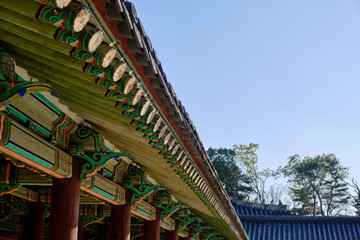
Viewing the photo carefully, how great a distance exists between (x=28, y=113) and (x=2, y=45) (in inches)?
38.6

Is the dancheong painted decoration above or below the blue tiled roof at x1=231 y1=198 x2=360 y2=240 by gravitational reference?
below

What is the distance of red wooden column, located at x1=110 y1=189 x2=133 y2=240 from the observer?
246 inches

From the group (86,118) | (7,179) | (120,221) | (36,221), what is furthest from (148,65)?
(36,221)

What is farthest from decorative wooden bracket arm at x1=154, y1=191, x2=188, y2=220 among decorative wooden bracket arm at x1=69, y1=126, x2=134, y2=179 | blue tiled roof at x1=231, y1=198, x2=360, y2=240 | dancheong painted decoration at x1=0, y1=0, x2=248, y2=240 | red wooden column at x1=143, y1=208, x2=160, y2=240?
blue tiled roof at x1=231, y1=198, x2=360, y2=240

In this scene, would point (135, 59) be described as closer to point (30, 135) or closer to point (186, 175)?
point (30, 135)

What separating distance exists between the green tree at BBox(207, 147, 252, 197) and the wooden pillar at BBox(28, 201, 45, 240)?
38953 mm

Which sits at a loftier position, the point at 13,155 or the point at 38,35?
the point at 38,35

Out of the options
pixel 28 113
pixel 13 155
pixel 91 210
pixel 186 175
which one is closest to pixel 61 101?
pixel 28 113

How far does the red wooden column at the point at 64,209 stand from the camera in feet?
14.6

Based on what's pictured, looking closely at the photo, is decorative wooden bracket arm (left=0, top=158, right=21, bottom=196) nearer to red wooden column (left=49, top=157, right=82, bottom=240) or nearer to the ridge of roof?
red wooden column (left=49, top=157, right=82, bottom=240)

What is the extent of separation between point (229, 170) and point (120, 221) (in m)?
40.8

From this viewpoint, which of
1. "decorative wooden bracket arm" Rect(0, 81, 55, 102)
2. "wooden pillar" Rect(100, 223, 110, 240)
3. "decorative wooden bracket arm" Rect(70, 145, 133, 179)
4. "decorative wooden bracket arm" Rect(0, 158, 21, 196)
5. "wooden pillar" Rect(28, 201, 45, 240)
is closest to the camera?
"decorative wooden bracket arm" Rect(0, 81, 55, 102)

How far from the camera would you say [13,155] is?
3883mm

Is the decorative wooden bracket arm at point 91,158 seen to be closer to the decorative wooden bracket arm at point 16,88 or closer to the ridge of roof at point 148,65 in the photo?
the ridge of roof at point 148,65
